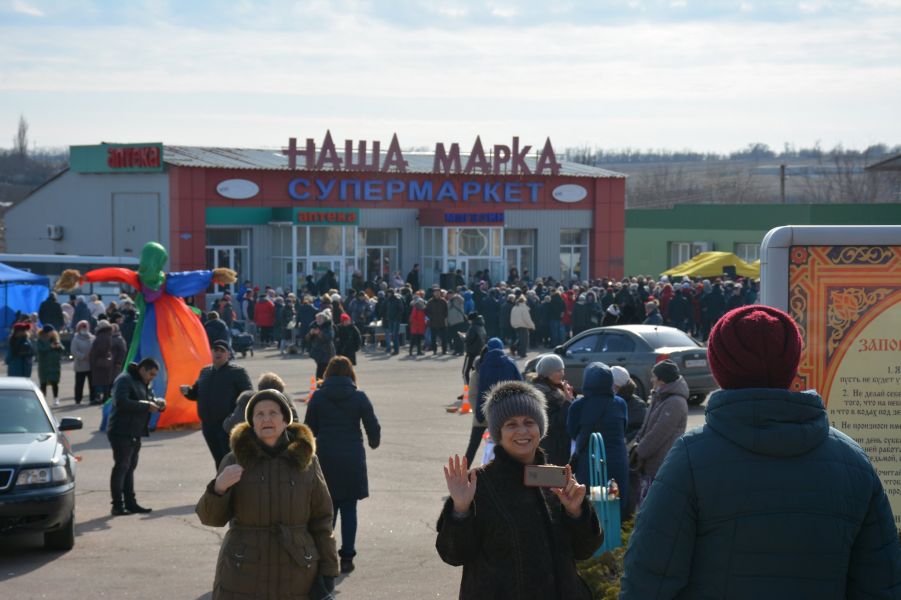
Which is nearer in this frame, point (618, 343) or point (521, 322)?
point (618, 343)

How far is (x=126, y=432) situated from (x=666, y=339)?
1118cm

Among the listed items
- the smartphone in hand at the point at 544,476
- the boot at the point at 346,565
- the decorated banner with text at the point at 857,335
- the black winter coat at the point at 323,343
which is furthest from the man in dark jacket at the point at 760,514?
A: the black winter coat at the point at 323,343

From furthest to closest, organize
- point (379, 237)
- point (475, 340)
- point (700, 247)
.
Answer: point (700, 247)
point (379, 237)
point (475, 340)

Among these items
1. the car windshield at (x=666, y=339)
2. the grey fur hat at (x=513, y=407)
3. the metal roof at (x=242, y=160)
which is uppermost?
the metal roof at (x=242, y=160)

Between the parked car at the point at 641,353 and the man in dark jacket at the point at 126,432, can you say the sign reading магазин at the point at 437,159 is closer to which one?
the parked car at the point at 641,353

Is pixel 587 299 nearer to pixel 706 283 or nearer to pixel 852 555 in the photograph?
pixel 706 283

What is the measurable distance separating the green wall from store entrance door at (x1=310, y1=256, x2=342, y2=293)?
900 inches

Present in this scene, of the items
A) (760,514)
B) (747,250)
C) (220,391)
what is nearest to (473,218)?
(747,250)

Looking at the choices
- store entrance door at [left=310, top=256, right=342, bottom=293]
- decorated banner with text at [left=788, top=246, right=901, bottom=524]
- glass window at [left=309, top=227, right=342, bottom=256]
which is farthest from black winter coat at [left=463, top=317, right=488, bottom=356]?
glass window at [left=309, top=227, right=342, bottom=256]

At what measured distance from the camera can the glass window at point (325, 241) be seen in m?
44.4

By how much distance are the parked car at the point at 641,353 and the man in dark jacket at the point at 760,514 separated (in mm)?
16862

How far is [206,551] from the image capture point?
11.1 metres

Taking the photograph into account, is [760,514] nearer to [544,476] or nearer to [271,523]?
[544,476]

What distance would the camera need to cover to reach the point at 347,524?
32.9 ft
